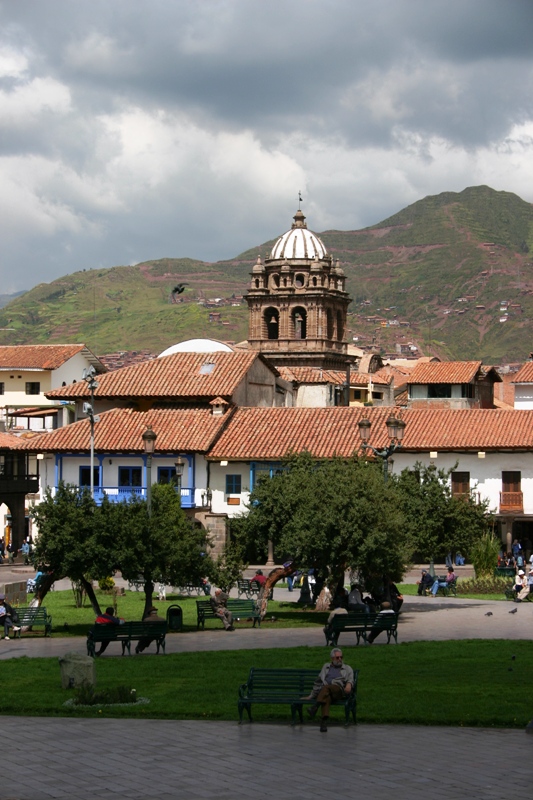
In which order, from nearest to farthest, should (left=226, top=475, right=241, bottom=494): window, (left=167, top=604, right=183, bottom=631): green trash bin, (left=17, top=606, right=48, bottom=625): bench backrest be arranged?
(left=17, top=606, right=48, bottom=625): bench backrest < (left=167, top=604, right=183, bottom=631): green trash bin < (left=226, top=475, right=241, bottom=494): window

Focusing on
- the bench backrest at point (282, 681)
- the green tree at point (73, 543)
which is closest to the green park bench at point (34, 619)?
the green tree at point (73, 543)

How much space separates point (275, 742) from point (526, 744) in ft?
8.95

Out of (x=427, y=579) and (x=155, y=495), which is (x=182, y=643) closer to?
(x=155, y=495)

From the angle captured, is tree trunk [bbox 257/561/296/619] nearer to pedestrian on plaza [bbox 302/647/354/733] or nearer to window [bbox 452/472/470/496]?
pedestrian on plaza [bbox 302/647/354/733]

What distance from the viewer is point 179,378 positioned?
59344 mm

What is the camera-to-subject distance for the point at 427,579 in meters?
38.4

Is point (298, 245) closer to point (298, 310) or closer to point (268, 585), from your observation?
point (298, 310)

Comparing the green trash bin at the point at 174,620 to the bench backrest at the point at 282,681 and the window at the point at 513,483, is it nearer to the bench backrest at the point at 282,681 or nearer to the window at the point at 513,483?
the bench backrest at the point at 282,681

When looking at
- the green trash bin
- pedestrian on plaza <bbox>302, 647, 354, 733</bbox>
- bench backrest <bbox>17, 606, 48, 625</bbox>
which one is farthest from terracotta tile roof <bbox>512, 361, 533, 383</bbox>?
pedestrian on plaza <bbox>302, 647, 354, 733</bbox>

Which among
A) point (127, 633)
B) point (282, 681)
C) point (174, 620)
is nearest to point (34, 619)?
point (174, 620)

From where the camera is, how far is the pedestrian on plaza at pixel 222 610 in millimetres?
28859

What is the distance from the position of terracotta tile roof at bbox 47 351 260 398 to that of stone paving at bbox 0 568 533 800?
40.9 meters

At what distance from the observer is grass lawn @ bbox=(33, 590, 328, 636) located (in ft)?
98.5

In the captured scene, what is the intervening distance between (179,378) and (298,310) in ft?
104
